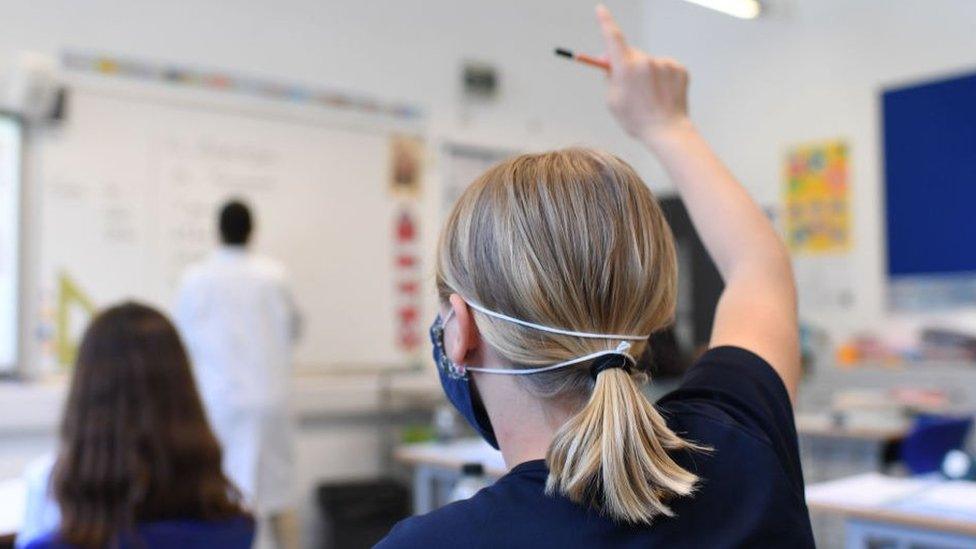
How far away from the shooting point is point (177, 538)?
1717mm

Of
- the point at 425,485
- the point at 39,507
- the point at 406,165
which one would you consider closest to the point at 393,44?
the point at 406,165

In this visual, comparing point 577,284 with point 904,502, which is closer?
point 577,284

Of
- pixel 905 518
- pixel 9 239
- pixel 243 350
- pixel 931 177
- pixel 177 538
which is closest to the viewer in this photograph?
pixel 177 538

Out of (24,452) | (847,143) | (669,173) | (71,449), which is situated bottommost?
(24,452)

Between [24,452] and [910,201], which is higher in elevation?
[910,201]

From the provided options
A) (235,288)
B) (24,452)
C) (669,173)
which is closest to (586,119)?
(235,288)

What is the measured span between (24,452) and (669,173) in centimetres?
351

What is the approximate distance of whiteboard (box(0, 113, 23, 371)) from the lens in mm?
3738

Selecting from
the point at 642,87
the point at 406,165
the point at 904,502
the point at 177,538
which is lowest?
the point at 904,502

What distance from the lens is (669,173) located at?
45.2 inches

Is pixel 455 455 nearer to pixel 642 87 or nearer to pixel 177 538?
pixel 177 538

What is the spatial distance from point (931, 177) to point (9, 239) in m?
4.41

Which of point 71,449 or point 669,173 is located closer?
point 669,173

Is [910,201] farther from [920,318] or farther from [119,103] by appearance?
[119,103]
